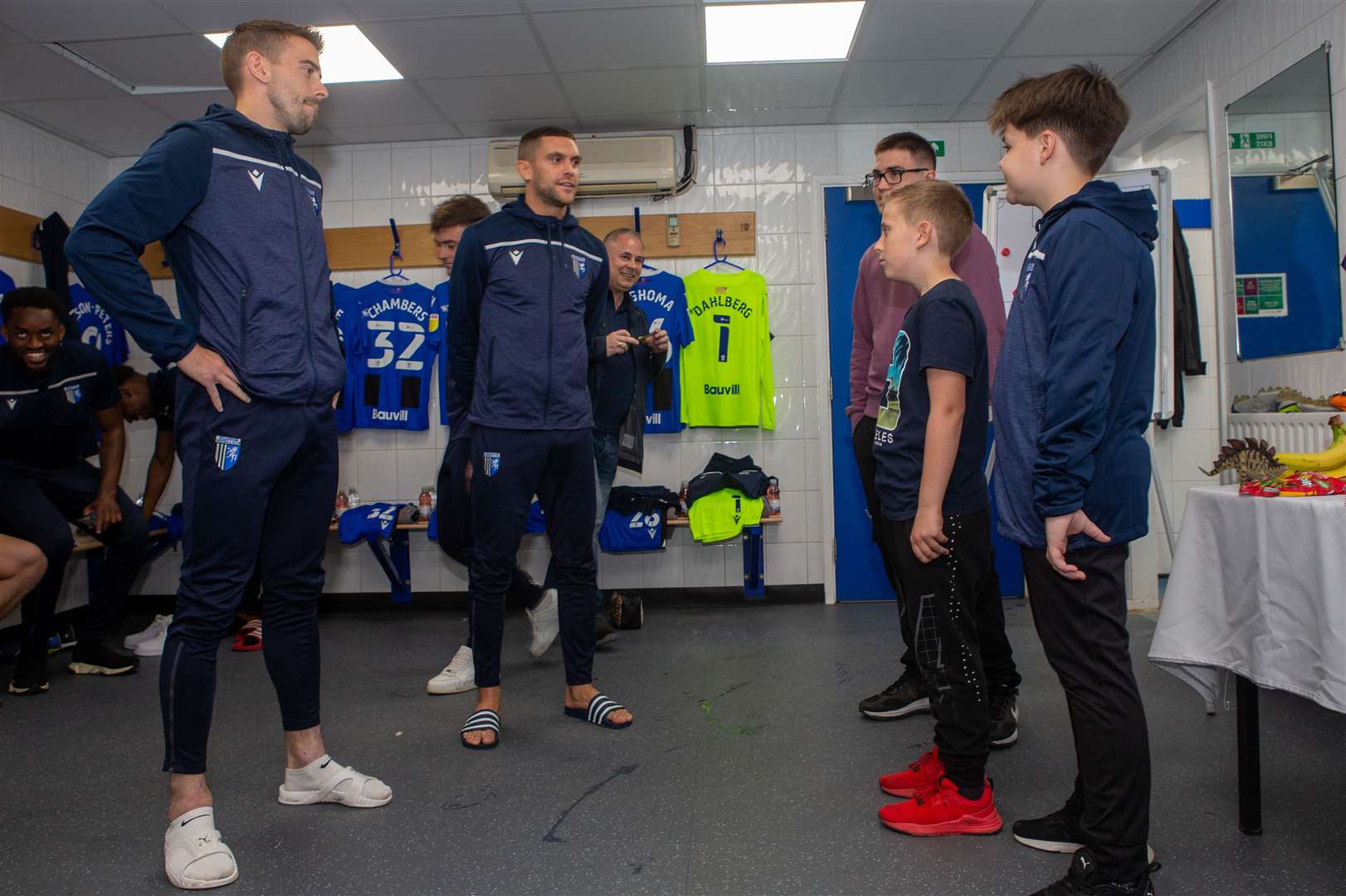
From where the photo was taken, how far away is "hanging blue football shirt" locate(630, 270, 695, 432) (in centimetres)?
488

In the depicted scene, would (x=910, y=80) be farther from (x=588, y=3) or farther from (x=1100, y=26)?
(x=588, y=3)

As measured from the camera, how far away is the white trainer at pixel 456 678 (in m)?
3.21

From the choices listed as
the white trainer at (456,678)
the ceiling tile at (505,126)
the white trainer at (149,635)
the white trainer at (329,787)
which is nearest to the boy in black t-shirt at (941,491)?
the white trainer at (329,787)

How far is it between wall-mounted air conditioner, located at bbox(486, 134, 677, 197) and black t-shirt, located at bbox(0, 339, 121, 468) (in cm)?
215

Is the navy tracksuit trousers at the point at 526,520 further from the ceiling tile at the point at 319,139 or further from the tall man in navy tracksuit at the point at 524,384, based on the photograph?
the ceiling tile at the point at 319,139

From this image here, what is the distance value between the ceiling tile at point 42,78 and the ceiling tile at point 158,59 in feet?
0.37

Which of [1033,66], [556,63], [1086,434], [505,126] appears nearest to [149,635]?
[505,126]

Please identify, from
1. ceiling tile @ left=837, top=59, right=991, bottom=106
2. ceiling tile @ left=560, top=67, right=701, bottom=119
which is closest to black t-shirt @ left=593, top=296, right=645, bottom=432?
ceiling tile @ left=560, top=67, right=701, bottom=119

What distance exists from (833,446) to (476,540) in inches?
111

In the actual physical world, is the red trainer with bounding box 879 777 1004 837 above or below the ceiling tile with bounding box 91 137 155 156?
below

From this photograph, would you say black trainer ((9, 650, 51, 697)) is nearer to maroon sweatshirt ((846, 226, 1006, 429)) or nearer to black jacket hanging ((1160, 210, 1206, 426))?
maroon sweatshirt ((846, 226, 1006, 429))

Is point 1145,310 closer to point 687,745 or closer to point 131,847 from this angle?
point 687,745

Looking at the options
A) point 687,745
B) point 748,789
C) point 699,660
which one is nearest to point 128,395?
point 699,660

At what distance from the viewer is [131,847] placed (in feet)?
6.45
